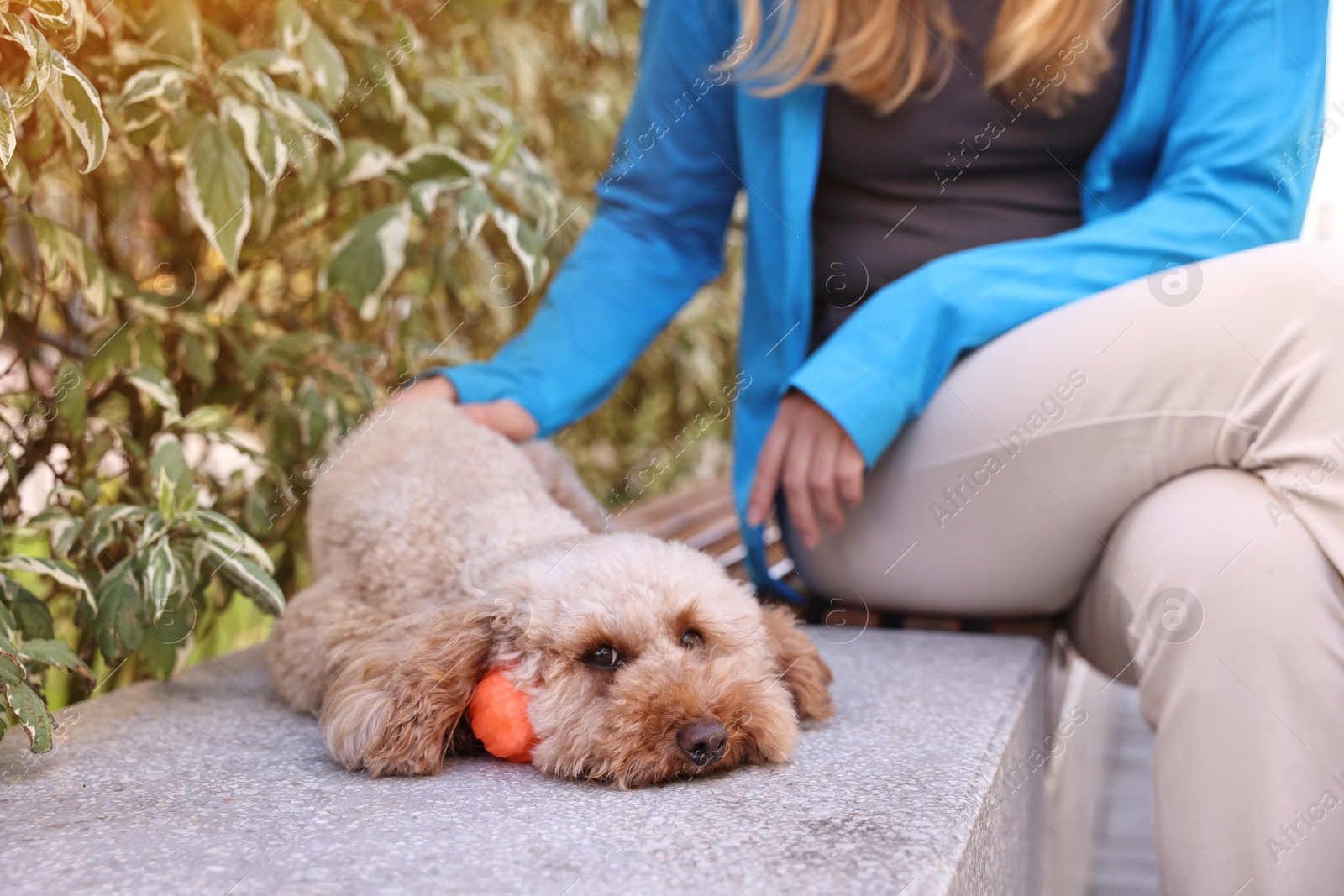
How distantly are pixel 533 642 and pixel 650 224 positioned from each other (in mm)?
1139

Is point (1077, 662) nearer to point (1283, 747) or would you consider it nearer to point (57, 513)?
point (1283, 747)

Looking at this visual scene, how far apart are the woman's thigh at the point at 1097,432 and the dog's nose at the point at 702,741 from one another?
0.67 m

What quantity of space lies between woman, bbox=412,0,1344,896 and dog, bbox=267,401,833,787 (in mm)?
347

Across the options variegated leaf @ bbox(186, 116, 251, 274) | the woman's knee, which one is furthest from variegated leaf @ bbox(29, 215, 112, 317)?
the woman's knee

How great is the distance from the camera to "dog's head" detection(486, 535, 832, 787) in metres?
1.20

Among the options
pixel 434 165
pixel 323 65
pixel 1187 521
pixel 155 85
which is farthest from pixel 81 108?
pixel 1187 521

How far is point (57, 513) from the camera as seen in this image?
4.89ft

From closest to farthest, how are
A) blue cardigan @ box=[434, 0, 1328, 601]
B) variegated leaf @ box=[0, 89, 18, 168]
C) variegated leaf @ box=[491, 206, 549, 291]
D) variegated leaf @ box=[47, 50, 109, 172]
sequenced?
variegated leaf @ box=[0, 89, 18, 168] < variegated leaf @ box=[47, 50, 109, 172] < blue cardigan @ box=[434, 0, 1328, 601] < variegated leaf @ box=[491, 206, 549, 291]

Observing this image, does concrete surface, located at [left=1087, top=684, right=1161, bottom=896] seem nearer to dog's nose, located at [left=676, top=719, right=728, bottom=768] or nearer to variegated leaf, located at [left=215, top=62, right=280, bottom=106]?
dog's nose, located at [left=676, top=719, right=728, bottom=768]

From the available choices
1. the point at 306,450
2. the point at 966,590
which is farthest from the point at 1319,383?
the point at 306,450

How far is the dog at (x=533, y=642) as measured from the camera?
121 centimetres

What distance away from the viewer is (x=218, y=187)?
154 cm

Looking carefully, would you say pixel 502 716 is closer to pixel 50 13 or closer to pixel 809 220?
pixel 50 13

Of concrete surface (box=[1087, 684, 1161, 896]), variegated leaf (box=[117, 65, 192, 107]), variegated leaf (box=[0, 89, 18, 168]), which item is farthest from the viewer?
concrete surface (box=[1087, 684, 1161, 896])
